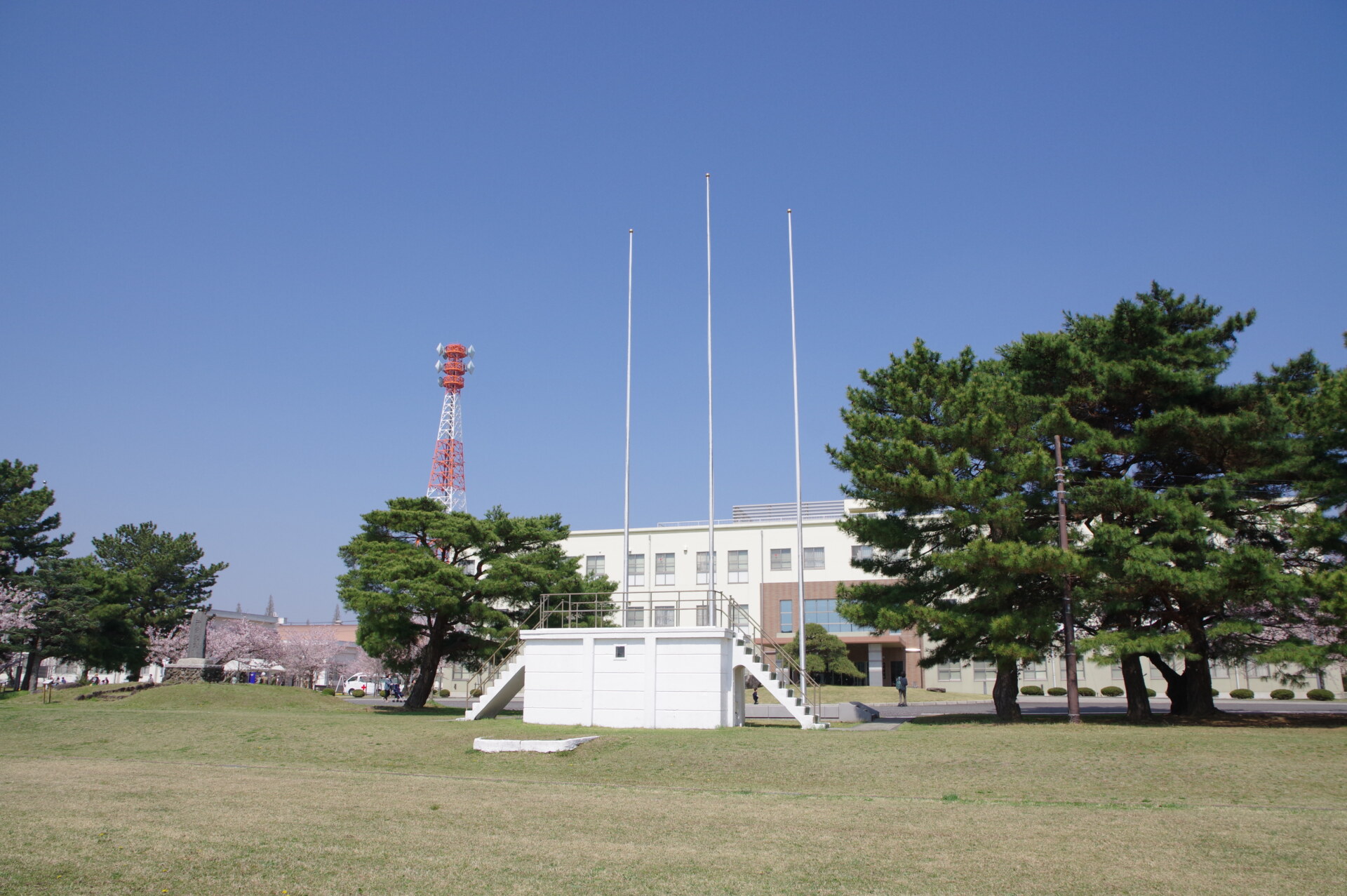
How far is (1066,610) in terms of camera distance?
2525 centimetres

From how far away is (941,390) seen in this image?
27641 mm

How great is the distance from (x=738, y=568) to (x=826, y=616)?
733cm

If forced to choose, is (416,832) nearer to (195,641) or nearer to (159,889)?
(159,889)

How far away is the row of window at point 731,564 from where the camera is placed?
6719 centimetres

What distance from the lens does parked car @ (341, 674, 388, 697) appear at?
7869 cm

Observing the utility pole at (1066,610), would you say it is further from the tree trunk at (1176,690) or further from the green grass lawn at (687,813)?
the tree trunk at (1176,690)

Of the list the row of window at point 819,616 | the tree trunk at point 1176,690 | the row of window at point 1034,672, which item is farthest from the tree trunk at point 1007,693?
the row of window at point 819,616

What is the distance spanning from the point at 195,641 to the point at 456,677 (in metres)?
33.2

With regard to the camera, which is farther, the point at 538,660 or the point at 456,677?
the point at 456,677

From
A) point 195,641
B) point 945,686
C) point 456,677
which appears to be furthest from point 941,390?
point 456,677

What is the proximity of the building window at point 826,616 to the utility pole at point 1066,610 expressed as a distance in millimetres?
38185

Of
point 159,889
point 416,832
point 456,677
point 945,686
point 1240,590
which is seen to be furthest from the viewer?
point 456,677

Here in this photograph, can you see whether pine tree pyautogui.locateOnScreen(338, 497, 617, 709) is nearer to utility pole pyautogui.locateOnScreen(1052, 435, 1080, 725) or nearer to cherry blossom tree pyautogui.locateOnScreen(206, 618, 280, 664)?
utility pole pyautogui.locateOnScreen(1052, 435, 1080, 725)

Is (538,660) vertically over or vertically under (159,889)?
over
